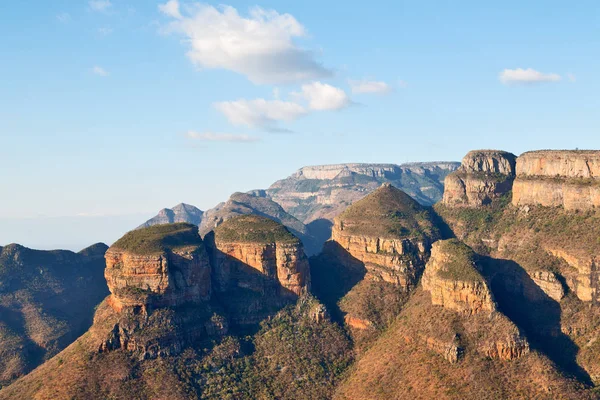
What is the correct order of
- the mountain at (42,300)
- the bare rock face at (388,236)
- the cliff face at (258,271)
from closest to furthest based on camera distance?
the cliff face at (258,271)
the bare rock face at (388,236)
the mountain at (42,300)

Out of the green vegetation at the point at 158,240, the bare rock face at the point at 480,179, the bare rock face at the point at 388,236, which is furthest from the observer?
the bare rock face at the point at 480,179

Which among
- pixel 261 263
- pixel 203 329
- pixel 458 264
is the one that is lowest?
pixel 203 329

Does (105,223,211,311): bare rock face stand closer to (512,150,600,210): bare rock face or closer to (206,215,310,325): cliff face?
(206,215,310,325): cliff face

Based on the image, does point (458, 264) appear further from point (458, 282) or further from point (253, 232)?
point (253, 232)

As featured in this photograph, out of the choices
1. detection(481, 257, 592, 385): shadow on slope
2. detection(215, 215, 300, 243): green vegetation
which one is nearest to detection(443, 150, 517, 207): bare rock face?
detection(481, 257, 592, 385): shadow on slope

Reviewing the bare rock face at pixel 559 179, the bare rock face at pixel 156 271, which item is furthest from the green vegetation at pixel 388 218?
the bare rock face at pixel 156 271

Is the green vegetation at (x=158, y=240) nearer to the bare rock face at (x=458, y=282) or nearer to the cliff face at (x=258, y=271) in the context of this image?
the cliff face at (x=258, y=271)

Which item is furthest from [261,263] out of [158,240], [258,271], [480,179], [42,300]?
[42,300]

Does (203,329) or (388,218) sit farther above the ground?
(388,218)
